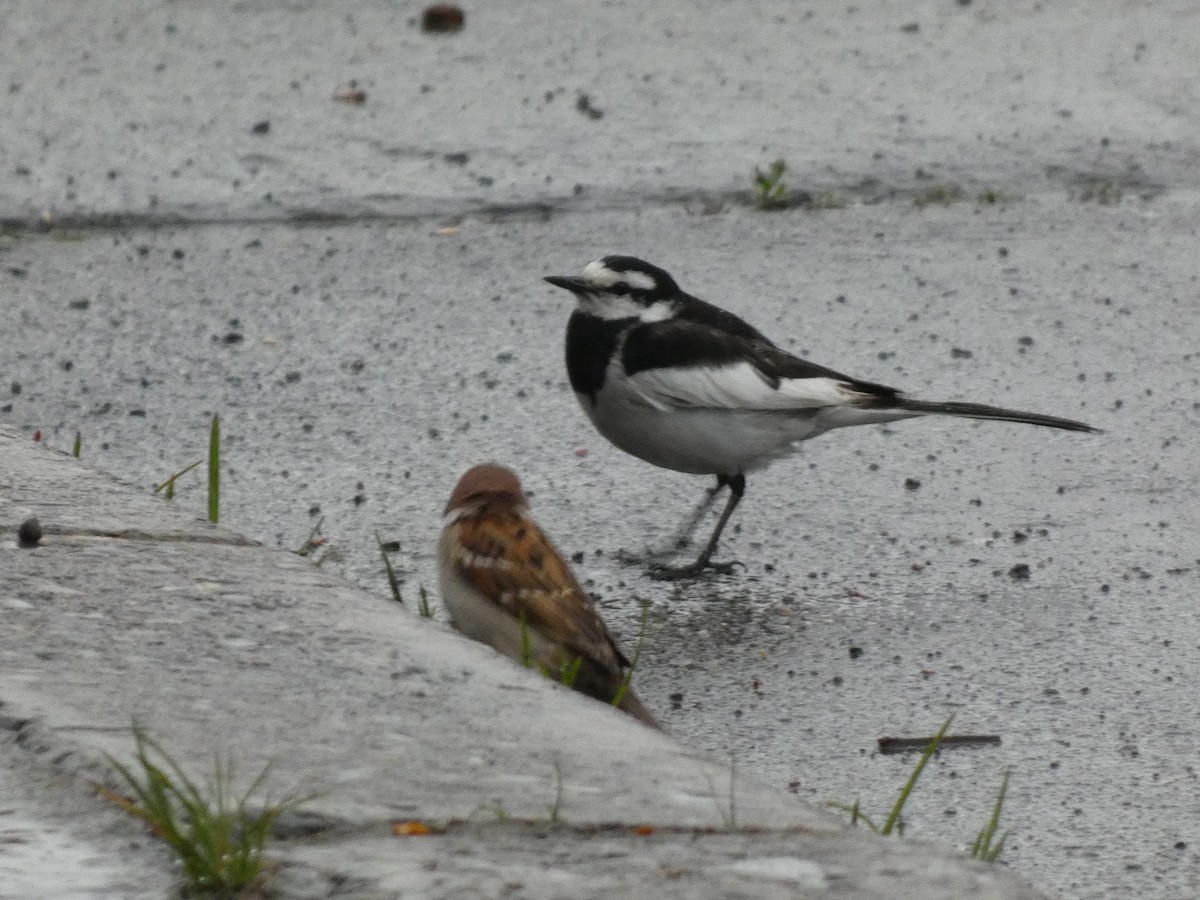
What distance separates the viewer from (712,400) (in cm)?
551

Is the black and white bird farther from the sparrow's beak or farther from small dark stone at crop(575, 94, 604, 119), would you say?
small dark stone at crop(575, 94, 604, 119)

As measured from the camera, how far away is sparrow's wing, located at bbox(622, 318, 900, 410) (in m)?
5.50

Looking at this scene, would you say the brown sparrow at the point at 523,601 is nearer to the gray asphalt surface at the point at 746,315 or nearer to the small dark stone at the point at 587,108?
the gray asphalt surface at the point at 746,315

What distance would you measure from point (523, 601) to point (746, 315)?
117 inches

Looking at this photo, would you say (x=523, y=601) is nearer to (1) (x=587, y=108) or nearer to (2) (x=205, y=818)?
(2) (x=205, y=818)

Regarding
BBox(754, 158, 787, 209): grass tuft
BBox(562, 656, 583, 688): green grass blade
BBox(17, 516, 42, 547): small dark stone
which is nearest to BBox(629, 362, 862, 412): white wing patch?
BBox(562, 656, 583, 688): green grass blade

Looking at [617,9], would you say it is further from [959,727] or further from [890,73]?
[959,727]

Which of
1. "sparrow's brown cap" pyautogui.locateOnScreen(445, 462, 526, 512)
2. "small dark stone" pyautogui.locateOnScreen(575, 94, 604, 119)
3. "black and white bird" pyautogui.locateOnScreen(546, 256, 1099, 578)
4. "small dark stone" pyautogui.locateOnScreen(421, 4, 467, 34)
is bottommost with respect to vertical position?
"sparrow's brown cap" pyautogui.locateOnScreen(445, 462, 526, 512)

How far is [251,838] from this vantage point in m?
2.62

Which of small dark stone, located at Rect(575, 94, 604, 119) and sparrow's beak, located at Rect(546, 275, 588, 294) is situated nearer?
sparrow's beak, located at Rect(546, 275, 588, 294)

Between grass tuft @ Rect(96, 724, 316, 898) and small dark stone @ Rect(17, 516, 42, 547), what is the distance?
3.60ft

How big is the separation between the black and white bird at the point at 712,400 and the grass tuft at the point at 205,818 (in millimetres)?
2688

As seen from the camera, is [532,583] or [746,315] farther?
[746,315]

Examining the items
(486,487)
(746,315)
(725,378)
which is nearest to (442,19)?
(746,315)
